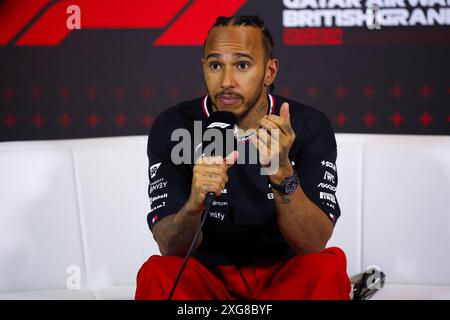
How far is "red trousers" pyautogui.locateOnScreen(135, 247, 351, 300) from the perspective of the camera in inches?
73.3

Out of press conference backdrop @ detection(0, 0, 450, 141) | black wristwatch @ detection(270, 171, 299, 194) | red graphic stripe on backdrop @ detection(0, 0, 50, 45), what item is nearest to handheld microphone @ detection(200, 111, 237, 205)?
black wristwatch @ detection(270, 171, 299, 194)

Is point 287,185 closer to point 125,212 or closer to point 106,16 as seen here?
point 125,212

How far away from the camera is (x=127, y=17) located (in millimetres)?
3184

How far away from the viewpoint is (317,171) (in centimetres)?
213

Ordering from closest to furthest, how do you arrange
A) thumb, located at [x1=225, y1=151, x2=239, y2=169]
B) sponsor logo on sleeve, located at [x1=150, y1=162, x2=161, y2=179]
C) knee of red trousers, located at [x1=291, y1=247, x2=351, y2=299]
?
1. thumb, located at [x1=225, y1=151, x2=239, y2=169]
2. knee of red trousers, located at [x1=291, y1=247, x2=351, y2=299]
3. sponsor logo on sleeve, located at [x1=150, y1=162, x2=161, y2=179]

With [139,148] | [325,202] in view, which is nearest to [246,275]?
[325,202]

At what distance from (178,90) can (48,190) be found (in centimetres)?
73

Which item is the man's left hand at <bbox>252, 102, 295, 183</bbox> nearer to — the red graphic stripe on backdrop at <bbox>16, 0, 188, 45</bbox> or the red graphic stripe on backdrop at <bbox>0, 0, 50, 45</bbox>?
the red graphic stripe on backdrop at <bbox>16, 0, 188, 45</bbox>

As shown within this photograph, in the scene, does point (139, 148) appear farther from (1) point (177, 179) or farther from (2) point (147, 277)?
(2) point (147, 277)

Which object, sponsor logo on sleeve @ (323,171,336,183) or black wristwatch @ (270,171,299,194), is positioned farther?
sponsor logo on sleeve @ (323,171,336,183)

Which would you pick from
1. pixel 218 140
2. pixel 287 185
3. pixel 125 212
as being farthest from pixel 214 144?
pixel 125 212

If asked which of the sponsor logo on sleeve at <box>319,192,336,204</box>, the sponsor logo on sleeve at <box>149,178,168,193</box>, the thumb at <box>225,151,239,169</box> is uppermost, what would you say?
the thumb at <box>225,151,239,169</box>

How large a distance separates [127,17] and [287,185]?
153cm

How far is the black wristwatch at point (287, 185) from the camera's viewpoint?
6.26ft
